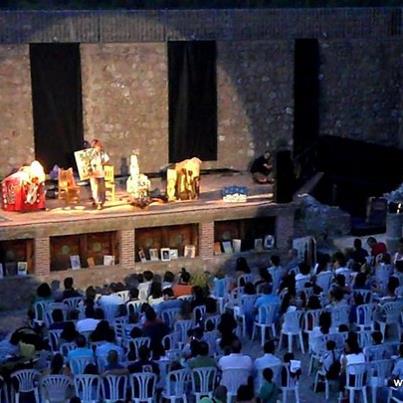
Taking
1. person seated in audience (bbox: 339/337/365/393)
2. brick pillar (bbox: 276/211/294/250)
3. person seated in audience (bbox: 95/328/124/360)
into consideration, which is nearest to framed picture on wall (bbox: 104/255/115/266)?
brick pillar (bbox: 276/211/294/250)

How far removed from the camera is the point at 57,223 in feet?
65.9

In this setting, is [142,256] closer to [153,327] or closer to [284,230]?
[284,230]

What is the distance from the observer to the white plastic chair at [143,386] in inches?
529

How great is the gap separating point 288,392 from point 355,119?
46.8 feet

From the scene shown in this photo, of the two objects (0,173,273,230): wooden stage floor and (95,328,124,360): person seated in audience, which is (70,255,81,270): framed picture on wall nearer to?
(0,173,273,230): wooden stage floor

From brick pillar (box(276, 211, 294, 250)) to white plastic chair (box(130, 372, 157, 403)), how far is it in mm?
8747

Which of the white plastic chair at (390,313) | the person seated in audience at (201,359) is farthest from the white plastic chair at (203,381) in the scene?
the white plastic chair at (390,313)

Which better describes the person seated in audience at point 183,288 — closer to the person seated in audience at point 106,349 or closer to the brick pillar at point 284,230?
the person seated in audience at point 106,349

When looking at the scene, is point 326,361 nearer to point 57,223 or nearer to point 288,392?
point 288,392

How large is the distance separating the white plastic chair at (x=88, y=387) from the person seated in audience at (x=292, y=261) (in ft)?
18.1

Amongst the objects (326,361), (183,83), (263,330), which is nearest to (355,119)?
(183,83)

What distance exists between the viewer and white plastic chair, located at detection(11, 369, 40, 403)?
44.2ft

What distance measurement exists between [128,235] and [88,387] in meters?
7.46

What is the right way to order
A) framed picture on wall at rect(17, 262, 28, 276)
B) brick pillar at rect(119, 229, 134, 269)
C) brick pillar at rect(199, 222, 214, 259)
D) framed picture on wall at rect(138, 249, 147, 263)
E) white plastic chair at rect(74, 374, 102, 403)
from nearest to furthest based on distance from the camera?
1. white plastic chair at rect(74, 374, 102, 403)
2. framed picture on wall at rect(17, 262, 28, 276)
3. brick pillar at rect(119, 229, 134, 269)
4. framed picture on wall at rect(138, 249, 147, 263)
5. brick pillar at rect(199, 222, 214, 259)
